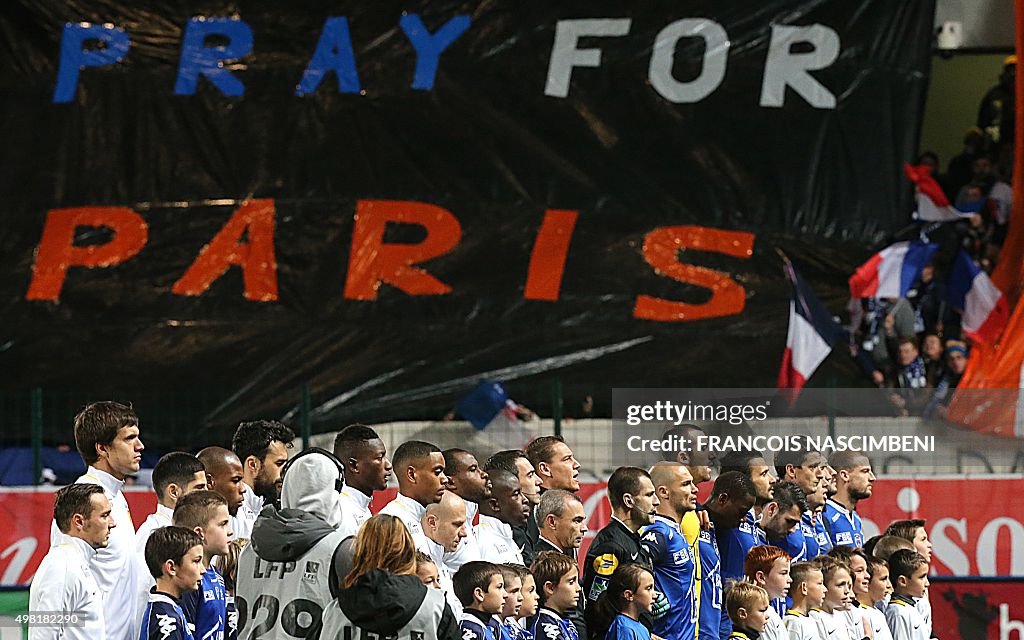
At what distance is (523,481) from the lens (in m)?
7.77

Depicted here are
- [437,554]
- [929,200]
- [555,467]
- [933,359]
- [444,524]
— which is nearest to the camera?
[444,524]

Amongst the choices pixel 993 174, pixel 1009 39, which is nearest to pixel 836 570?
pixel 993 174

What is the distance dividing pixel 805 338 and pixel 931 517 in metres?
2.64

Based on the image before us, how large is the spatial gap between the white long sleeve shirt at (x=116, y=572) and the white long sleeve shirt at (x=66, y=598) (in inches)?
7.0

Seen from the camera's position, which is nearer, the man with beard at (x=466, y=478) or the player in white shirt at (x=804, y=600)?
the man with beard at (x=466, y=478)

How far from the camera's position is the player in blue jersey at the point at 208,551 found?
6574 millimetres

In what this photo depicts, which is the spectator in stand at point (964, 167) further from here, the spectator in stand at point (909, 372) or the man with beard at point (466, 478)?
the man with beard at point (466, 478)

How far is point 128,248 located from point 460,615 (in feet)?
33.5

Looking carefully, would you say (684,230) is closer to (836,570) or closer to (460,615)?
(836,570)

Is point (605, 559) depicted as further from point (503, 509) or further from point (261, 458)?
point (261, 458)

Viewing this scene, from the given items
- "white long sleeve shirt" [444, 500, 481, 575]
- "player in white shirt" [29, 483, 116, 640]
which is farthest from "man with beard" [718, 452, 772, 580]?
"player in white shirt" [29, 483, 116, 640]

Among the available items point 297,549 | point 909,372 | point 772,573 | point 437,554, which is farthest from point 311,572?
point 909,372

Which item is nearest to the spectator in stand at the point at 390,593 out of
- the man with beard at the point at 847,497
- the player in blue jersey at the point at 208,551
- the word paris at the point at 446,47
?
the player in blue jersey at the point at 208,551

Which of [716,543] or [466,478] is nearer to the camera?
[466,478]
